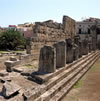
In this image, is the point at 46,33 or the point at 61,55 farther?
the point at 46,33

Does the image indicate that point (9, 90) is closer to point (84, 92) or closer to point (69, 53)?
point (84, 92)

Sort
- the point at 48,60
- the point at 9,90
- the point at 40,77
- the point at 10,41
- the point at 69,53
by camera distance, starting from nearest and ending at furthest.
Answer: the point at 9,90, the point at 40,77, the point at 48,60, the point at 69,53, the point at 10,41

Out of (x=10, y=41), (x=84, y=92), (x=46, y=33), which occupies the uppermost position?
(x=46, y=33)

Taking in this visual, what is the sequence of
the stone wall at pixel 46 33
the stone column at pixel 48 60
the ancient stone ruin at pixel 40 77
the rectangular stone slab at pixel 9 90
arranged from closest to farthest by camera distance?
the rectangular stone slab at pixel 9 90 → the ancient stone ruin at pixel 40 77 → the stone column at pixel 48 60 → the stone wall at pixel 46 33

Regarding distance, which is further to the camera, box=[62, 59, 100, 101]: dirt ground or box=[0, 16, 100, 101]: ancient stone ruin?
box=[62, 59, 100, 101]: dirt ground

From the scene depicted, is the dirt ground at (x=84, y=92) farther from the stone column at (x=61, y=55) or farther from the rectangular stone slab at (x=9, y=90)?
the rectangular stone slab at (x=9, y=90)

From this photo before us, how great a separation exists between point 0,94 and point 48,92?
55.3 inches

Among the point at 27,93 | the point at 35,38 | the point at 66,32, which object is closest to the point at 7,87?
the point at 27,93

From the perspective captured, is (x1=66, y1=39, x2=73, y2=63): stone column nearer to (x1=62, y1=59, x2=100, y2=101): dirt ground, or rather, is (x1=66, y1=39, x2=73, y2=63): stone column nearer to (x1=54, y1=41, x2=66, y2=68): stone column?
(x1=54, y1=41, x2=66, y2=68): stone column

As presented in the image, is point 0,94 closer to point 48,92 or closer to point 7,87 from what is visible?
point 7,87

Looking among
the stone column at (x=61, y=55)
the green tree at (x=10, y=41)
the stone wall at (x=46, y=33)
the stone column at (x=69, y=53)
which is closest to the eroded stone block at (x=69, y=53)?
the stone column at (x=69, y=53)

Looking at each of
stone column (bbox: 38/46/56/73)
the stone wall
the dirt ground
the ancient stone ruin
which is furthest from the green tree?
the dirt ground

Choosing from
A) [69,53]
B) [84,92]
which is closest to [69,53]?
[69,53]

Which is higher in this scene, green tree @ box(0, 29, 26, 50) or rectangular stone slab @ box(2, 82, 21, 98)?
green tree @ box(0, 29, 26, 50)
